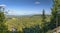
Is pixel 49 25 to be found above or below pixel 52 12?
below

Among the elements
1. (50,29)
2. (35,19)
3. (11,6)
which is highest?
(11,6)

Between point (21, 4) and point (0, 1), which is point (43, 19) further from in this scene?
point (0, 1)

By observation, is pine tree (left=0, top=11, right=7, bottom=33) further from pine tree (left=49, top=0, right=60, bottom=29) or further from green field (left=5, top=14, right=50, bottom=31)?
pine tree (left=49, top=0, right=60, bottom=29)

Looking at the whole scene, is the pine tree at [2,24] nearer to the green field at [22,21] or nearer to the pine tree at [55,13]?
the green field at [22,21]

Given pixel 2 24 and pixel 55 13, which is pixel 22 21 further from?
pixel 55 13

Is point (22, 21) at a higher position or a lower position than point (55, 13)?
lower

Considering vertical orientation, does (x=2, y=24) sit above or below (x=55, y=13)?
below

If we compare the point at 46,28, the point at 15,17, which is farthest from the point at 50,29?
the point at 15,17

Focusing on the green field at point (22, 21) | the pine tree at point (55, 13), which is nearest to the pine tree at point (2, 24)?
the green field at point (22, 21)

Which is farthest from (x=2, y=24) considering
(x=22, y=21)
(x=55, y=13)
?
(x=55, y=13)
